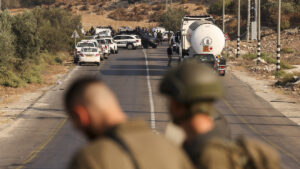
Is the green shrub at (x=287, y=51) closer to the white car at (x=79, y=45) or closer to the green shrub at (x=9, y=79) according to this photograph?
the white car at (x=79, y=45)

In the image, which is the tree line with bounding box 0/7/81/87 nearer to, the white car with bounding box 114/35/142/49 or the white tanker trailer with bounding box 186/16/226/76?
the white tanker trailer with bounding box 186/16/226/76

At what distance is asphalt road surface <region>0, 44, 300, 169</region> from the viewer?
15.4 meters

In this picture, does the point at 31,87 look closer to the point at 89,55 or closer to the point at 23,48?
the point at 23,48

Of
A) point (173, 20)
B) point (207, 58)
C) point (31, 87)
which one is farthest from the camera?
point (173, 20)

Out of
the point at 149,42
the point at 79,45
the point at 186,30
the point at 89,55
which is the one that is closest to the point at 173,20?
the point at 149,42

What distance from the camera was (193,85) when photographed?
3195mm

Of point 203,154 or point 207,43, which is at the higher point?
point 203,154

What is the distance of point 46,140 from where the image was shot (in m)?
17.9

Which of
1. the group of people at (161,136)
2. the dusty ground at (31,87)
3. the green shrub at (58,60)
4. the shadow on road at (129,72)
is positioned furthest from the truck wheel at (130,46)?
the group of people at (161,136)

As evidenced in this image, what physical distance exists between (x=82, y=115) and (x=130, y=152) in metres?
0.29

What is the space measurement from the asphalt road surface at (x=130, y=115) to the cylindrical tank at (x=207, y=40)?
2.01 m

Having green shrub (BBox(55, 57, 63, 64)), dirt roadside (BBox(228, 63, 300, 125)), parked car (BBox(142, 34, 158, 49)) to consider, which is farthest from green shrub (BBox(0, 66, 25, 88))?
parked car (BBox(142, 34, 158, 49))

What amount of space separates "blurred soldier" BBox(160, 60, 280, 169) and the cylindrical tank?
104 feet

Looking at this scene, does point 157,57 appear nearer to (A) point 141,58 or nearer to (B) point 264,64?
(A) point 141,58
